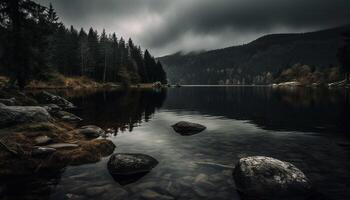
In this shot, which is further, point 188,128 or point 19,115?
point 188,128

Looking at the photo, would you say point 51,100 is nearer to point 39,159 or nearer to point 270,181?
point 39,159

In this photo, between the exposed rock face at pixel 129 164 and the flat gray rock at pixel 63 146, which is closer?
the exposed rock face at pixel 129 164

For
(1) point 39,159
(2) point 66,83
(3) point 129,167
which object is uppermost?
(2) point 66,83

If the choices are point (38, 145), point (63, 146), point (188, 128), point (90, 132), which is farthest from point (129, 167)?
point (188, 128)

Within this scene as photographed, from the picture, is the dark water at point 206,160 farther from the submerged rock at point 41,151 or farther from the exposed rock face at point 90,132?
the submerged rock at point 41,151

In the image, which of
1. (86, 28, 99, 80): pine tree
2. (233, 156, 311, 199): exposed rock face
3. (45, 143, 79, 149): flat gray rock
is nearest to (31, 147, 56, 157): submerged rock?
(45, 143, 79, 149): flat gray rock

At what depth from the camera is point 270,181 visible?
826 centimetres

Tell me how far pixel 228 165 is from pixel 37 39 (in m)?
29.6

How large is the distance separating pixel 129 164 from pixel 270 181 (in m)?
5.60

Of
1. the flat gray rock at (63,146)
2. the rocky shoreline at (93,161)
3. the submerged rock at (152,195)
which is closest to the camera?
the submerged rock at (152,195)

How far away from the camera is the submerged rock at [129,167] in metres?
9.77

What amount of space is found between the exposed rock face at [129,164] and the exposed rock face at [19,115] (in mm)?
7786

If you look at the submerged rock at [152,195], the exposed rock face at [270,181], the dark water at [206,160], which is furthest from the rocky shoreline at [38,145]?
the exposed rock face at [270,181]

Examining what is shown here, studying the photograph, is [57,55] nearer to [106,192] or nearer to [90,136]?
[90,136]
